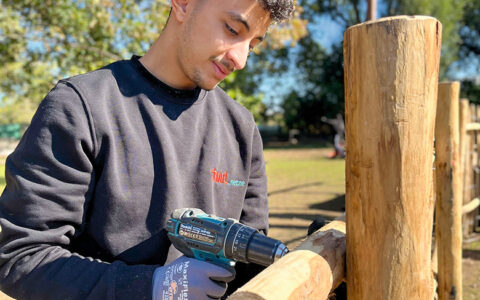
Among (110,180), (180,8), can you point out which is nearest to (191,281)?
(110,180)

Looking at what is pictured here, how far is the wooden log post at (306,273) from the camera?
1.01 meters

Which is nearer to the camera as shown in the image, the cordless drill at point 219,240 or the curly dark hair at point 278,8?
the cordless drill at point 219,240

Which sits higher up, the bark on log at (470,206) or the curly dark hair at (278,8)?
the curly dark hair at (278,8)

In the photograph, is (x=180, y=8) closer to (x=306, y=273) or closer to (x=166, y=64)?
(x=166, y=64)

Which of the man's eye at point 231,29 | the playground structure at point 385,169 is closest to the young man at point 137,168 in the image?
the man's eye at point 231,29

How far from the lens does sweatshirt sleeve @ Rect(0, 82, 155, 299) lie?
1216 millimetres

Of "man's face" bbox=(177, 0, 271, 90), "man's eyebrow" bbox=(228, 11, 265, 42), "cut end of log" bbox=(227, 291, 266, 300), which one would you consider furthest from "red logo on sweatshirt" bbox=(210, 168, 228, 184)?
"cut end of log" bbox=(227, 291, 266, 300)

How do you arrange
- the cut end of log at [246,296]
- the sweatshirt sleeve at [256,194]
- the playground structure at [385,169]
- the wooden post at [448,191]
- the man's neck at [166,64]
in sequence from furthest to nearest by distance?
the wooden post at [448,191], the sweatshirt sleeve at [256,194], the man's neck at [166,64], the playground structure at [385,169], the cut end of log at [246,296]

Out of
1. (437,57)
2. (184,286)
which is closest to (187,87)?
(184,286)

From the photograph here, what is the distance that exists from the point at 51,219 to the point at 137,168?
1.06 ft

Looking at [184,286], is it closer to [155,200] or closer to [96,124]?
[155,200]

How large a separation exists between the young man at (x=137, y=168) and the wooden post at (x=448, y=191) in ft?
9.55

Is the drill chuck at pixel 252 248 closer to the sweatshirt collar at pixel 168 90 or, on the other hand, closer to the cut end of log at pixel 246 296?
the cut end of log at pixel 246 296

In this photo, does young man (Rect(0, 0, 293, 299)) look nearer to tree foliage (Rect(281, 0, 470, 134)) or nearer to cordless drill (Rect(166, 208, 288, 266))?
cordless drill (Rect(166, 208, 288, 266))
